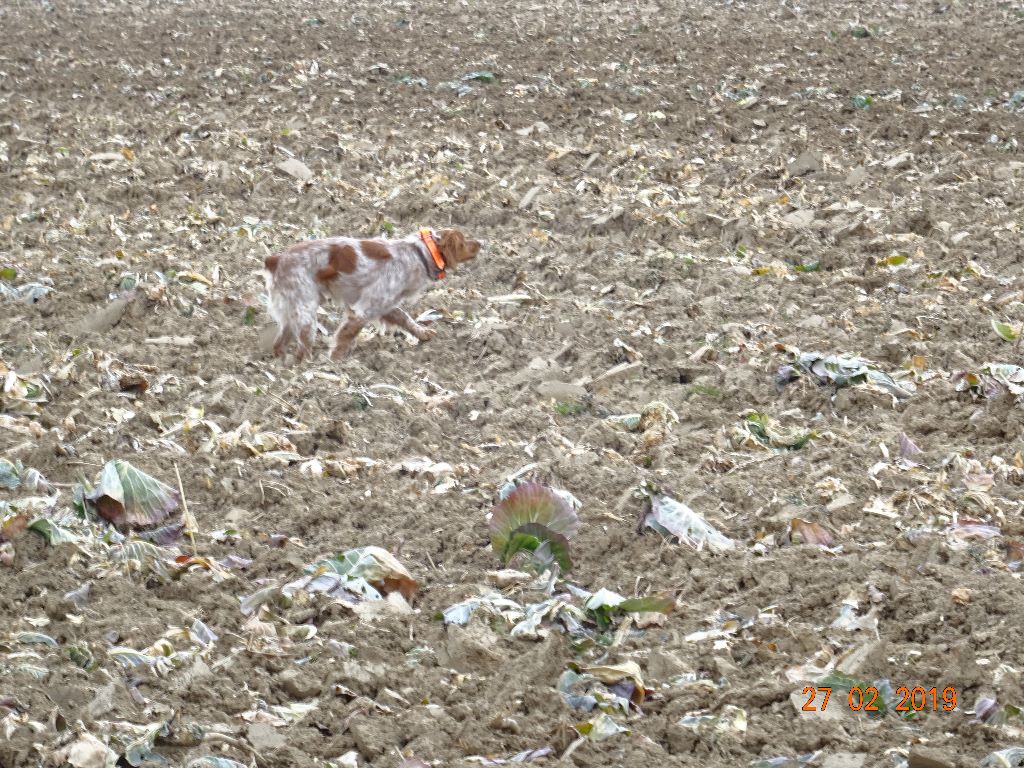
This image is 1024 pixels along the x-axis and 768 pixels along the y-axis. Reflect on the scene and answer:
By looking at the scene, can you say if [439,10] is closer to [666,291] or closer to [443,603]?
[666,291]

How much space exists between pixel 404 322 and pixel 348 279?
0.43m

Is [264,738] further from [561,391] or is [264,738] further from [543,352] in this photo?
[543,352]

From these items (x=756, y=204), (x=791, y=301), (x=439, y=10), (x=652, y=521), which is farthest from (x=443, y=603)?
(x=439, y=10)

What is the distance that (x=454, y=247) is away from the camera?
7406mm

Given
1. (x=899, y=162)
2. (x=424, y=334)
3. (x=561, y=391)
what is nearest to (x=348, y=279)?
(x=424, y=334)

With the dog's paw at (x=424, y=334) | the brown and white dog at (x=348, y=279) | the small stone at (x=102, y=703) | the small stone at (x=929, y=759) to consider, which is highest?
the small stone at (x=929, y=759)

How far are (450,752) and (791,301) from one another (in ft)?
15.2

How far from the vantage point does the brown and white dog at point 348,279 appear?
7.12 meters

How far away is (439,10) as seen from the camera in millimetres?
17328

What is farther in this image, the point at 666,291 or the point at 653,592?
the point at 666,291

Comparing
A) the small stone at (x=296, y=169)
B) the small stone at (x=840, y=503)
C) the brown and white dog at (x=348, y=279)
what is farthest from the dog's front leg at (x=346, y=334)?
the small stone at (x=296, y=169)

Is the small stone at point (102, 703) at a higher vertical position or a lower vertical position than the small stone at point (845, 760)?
lower

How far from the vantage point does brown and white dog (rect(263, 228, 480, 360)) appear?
7121 millimetres

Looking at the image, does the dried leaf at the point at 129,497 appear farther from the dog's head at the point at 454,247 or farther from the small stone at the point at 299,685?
the dog's head at the point at 454,247
